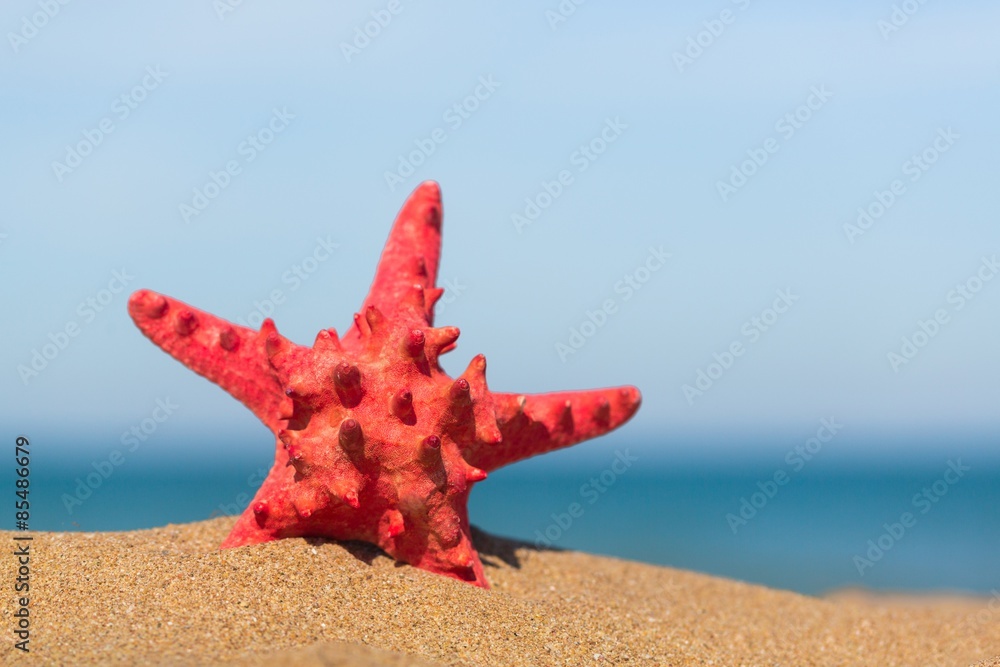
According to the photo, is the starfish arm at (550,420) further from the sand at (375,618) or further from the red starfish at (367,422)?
the sand at (375,618)

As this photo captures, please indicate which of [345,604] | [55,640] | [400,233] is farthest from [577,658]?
[400,233]

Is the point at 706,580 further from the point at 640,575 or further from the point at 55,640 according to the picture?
the point at 55,640

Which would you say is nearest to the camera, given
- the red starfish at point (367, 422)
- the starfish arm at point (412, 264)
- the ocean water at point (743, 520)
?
the red starfish at point (367, 422)

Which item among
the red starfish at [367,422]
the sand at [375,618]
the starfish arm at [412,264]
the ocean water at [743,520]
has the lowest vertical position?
the ocean water at [743,520]

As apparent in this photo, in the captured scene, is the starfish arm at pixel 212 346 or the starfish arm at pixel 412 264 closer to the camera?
the starfish arm at pixel 212 346

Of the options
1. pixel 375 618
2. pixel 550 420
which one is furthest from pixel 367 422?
pixel 550 420

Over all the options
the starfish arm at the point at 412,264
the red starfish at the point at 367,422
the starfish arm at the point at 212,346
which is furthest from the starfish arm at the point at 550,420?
the starfish arm at the point at 212,346
